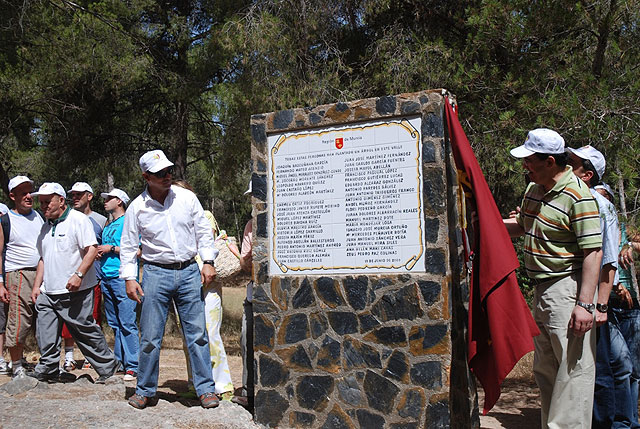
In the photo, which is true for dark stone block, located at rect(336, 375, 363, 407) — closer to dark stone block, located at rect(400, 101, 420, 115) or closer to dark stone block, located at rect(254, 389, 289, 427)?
dark stone block, located at rect(254, 389, 289, 427)

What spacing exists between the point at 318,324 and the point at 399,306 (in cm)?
69

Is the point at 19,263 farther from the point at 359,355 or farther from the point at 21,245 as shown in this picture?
the point at 359,355

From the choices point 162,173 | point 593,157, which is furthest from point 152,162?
point 593,157

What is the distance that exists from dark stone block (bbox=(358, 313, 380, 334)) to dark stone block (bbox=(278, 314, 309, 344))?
474mm

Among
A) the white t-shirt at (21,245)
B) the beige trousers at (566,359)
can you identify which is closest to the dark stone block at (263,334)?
the beige trousers at (566,359)

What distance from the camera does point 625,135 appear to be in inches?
217

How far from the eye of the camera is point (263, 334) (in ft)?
16.9

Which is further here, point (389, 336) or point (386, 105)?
point (386, 105)

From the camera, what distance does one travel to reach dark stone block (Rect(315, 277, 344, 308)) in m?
4.82

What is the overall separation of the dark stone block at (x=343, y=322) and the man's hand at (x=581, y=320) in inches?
→ 62.5

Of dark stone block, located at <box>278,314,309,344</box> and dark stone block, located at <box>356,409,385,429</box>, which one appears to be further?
dark stone block, located at <box>278,314,309,344</box>

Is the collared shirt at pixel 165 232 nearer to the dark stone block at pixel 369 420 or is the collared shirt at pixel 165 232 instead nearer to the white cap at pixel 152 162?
the white cap at pixel 152 162

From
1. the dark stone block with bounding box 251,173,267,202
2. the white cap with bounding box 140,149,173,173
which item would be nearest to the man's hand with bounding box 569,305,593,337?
the dark stone block with bounding box 251,173,267,202

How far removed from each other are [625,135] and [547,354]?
2.47m
